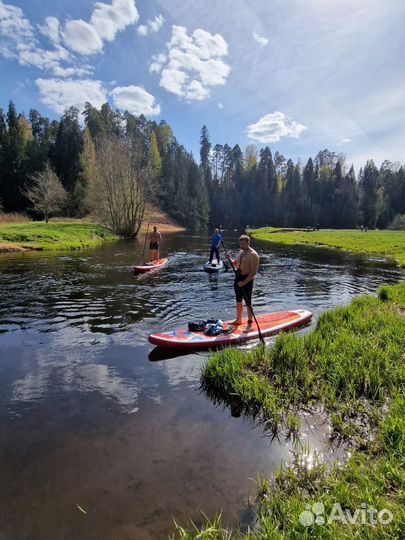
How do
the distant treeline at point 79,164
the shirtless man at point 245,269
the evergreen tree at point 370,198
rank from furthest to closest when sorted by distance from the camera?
the evergreen tree at point 370,198 < the distant treeline at point 79,164 < the shirtless man at point 245,269

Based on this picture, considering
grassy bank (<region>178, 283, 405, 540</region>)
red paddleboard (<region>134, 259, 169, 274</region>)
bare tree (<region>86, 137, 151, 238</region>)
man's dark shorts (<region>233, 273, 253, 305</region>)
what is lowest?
grassy bank (<region>178, 283, 405, 540</region>)

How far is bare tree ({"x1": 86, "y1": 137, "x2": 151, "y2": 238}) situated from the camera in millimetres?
41062

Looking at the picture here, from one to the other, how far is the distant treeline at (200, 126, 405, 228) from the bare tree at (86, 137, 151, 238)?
60346 millimetres

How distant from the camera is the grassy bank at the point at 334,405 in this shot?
10.9 ft

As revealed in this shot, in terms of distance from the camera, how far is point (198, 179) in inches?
3364

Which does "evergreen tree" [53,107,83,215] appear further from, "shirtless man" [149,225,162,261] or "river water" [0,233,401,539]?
"river water" [0,233,401,539]

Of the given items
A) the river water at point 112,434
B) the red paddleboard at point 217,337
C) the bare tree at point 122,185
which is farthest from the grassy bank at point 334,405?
the bare tree at point 122,185

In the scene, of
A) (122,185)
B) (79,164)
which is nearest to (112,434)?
(122,185)

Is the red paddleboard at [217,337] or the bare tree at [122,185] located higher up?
the bare tree at [122,185]

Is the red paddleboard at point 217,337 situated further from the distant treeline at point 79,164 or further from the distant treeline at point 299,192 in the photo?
the distant treeline at point 299,192

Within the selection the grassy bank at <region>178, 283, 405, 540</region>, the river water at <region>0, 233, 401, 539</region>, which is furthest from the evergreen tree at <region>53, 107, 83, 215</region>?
the grassy bank at <region>178, 283, 405, 540</region>

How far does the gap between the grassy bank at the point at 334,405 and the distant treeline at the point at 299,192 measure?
90535 millimetres

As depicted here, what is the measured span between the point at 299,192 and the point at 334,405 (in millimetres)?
100772

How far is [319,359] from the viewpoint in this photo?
6641 mm
